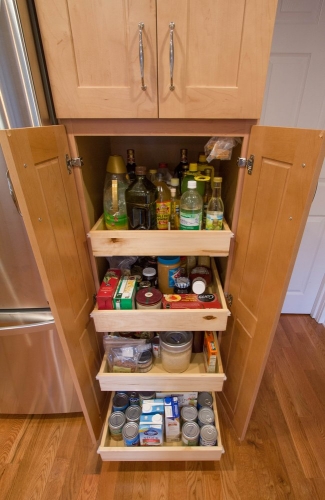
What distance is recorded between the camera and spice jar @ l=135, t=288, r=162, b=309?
37.4 inches

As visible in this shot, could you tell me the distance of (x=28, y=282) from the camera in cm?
97

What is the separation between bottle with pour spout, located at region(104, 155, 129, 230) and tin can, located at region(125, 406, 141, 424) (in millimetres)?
823

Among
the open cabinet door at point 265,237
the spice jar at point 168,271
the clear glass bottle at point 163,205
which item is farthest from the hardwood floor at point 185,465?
the clear glass bottle at point 163,205

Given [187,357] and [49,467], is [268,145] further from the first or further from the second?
[49,467]

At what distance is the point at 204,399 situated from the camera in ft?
3.90

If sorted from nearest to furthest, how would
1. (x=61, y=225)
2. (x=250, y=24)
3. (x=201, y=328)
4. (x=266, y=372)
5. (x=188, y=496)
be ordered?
(x=250, y=24) < (x=61, y=225) < (x=201, y=328) < (x=188, y=496) < (x=266, y=372)

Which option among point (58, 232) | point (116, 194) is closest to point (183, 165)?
point (116, 194)

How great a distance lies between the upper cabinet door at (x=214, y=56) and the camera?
65 centimetres

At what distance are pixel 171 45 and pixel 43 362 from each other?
1268 mm

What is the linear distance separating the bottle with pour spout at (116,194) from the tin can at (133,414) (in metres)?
0.82

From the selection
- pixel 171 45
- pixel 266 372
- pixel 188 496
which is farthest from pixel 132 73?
pixel 266 372

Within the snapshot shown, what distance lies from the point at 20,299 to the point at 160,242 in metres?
0.61

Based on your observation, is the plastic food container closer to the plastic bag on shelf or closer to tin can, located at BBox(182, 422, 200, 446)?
tin can, located at BBox(182, 422, 200, 446)

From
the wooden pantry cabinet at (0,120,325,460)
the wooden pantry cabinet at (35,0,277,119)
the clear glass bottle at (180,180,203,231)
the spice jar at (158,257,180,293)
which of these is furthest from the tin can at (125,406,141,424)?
the wooden pantry cabinet at (35,0,277,119)
